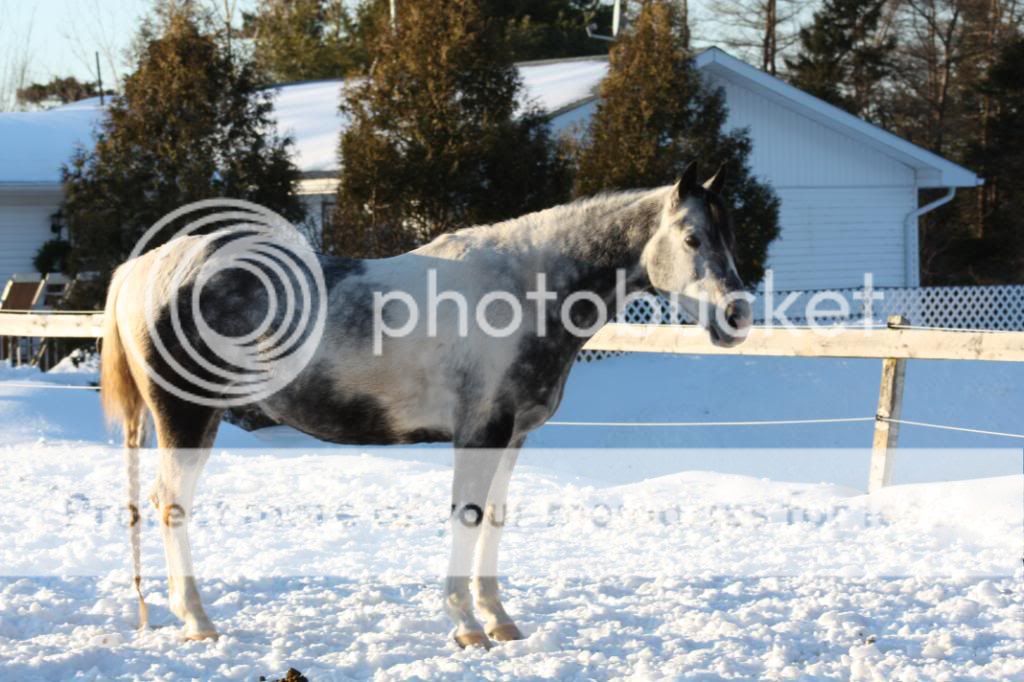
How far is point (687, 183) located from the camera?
15.9 feet

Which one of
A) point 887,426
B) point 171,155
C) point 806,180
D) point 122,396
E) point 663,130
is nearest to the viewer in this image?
point 122,396

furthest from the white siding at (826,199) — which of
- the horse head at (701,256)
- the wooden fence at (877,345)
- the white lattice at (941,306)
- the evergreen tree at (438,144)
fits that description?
the horse head at (701,256)

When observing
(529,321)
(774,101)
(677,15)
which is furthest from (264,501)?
(774,101)

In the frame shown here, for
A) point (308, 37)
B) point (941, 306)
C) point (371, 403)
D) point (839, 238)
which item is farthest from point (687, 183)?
point (308, 37)

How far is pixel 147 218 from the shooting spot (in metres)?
14.6

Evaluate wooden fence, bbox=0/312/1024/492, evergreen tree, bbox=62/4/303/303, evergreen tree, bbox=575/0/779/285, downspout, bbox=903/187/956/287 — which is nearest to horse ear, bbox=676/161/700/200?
wooden fence, bbox=0/312/1024/492

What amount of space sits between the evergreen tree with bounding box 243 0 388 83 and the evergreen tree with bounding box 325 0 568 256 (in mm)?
17510

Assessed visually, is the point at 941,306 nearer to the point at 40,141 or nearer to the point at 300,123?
the point at 300,123

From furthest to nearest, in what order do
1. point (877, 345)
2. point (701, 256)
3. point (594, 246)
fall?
point (877, 345) < point (594, 246) < point (701, 256)

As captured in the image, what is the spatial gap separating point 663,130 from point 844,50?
62.4 ft

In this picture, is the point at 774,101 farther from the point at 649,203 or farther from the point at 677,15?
the point at 649,203

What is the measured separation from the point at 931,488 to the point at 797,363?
901 centimetres

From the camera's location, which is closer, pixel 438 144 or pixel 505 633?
pixel 505 633

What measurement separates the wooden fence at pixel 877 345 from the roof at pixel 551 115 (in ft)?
34.0
